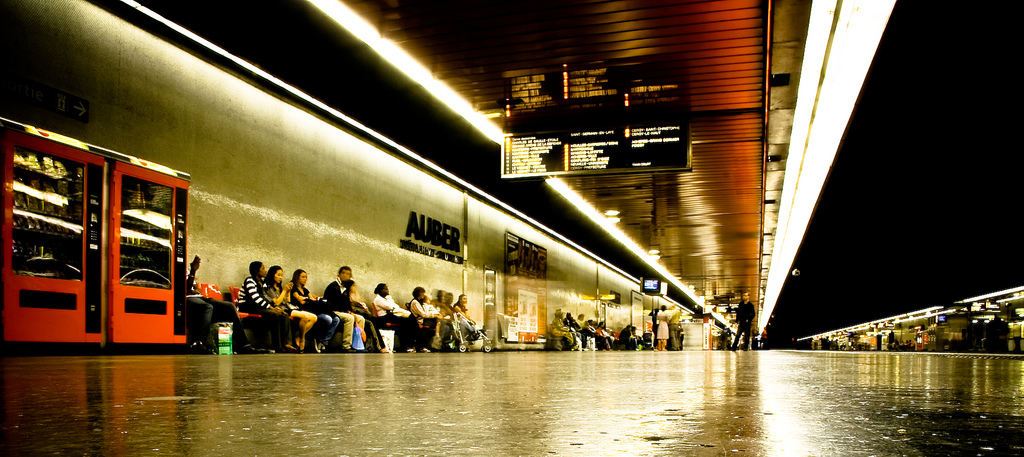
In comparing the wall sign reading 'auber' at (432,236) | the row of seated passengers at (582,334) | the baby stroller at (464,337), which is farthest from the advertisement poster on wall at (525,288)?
the baby stroller at (464,337)

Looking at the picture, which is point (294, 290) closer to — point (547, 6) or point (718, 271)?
point (547, 6)

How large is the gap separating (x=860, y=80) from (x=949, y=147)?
10.3 m

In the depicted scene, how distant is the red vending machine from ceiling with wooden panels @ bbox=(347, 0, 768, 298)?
3.37m

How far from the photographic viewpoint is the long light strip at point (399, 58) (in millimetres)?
7547

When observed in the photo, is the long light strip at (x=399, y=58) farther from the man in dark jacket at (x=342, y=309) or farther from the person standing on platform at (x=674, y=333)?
the person standing on platform at (x=674, y=333)

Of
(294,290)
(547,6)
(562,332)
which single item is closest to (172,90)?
(294,290)

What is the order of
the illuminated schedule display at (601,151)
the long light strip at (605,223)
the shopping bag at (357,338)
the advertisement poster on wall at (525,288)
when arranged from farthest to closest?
the advertisement poster on wall at (525,288) → the long light strip at (605,223) → the shopping bag at (357,338) → the illuminated schedule display at (601,151)

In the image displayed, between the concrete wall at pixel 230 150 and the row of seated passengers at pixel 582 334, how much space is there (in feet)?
23.8

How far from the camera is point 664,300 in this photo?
148 ft

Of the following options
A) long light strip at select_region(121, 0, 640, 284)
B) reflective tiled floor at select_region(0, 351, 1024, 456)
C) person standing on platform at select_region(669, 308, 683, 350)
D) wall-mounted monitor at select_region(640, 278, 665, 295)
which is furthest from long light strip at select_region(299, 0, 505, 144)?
wall-mounted monitor at select_region(640, 278, 665, 295)

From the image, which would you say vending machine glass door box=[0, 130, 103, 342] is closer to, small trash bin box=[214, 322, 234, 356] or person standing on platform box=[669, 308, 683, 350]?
small trash bin box=[214, 322, 234, 356]

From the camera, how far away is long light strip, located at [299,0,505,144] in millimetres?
7547

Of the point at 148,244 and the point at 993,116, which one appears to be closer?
the point at 148,244

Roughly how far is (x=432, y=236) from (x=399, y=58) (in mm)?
7216
